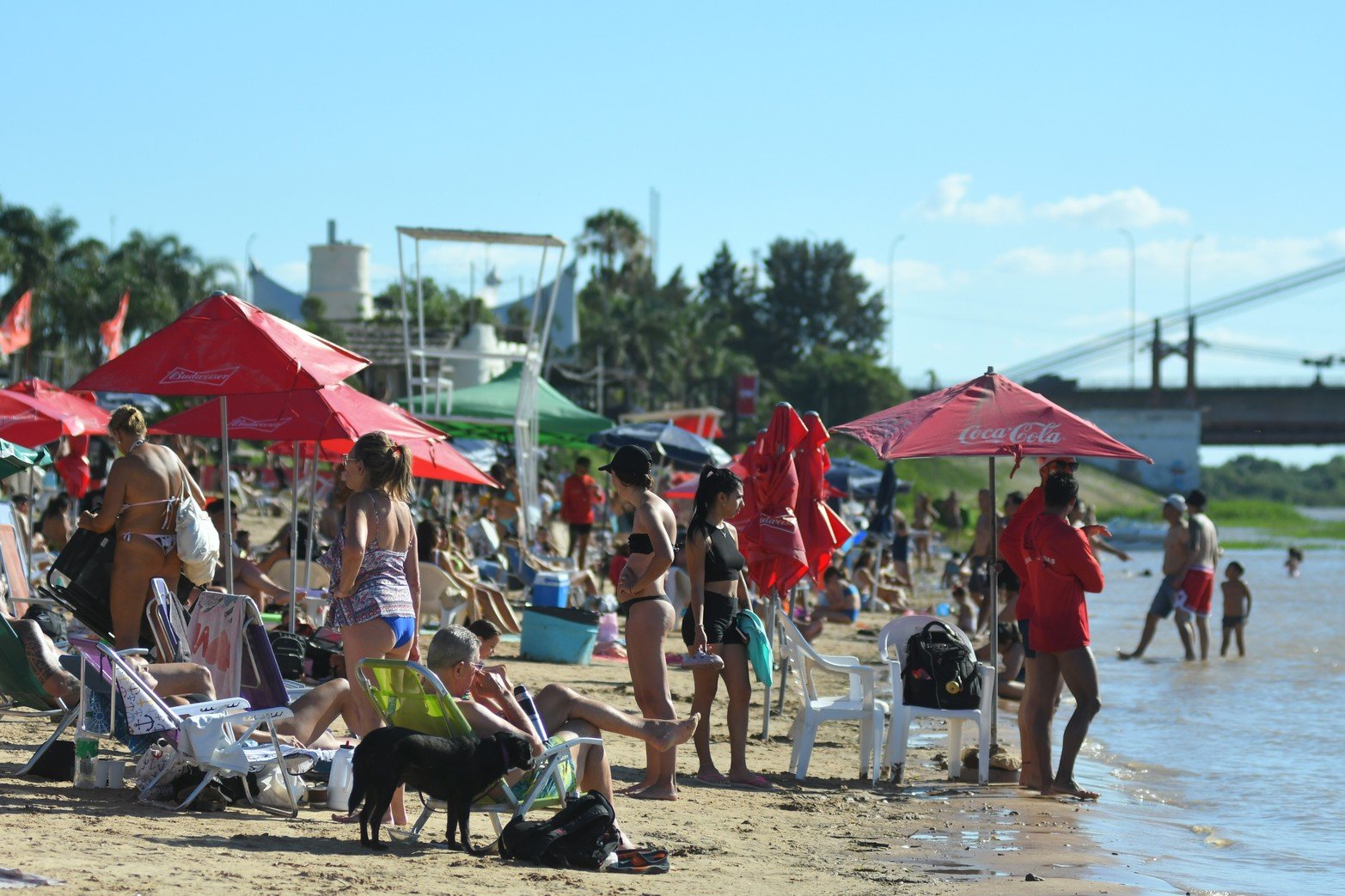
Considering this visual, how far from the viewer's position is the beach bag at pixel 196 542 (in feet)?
22.6

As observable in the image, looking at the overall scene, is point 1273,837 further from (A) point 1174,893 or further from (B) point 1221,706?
(B) point 1221,706

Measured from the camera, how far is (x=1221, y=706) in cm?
1270

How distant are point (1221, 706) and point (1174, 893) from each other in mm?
7624

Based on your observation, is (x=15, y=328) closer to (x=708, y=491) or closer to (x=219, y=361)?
(x=219, y=361)

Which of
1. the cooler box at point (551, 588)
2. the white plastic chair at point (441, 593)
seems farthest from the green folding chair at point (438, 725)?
the cooler box at point (551, 588)

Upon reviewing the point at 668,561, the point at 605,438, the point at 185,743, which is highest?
the point at 605,438

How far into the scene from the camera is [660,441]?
19984mm

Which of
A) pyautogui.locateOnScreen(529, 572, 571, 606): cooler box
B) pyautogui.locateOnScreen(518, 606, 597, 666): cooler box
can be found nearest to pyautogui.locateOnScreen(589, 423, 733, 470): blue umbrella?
pyautogui.locateOnScreen(529, 572, 571, 606): cooler box

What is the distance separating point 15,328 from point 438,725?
14.0 m

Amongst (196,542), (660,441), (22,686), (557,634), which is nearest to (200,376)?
(196,542)

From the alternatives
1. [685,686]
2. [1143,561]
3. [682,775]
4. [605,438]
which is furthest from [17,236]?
[682,775]

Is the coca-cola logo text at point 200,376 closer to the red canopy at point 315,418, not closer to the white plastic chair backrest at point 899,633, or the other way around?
the red canopy at point 315,418

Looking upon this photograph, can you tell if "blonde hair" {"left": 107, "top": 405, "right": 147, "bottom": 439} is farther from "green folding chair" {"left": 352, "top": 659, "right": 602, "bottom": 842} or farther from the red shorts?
the red shorts

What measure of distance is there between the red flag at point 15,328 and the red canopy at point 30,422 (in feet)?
17.0
